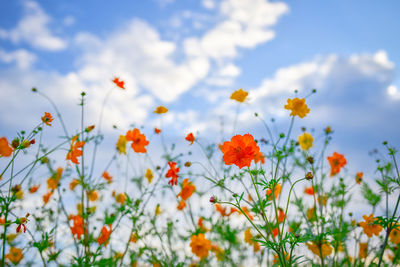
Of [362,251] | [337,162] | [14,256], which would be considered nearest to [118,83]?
[14,256]

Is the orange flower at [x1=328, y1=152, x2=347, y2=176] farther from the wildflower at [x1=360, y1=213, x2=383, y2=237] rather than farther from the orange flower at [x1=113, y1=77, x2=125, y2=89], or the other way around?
the orange flower at [x1=113, y1=77, x2=125, y2=89]

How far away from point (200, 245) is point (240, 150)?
1.71 metres

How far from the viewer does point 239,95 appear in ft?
9.90

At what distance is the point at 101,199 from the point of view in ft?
13.8

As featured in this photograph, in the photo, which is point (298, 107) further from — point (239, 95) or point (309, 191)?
point (309, 191)


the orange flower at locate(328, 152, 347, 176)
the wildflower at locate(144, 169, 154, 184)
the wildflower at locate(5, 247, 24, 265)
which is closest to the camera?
the wildflower at locate(5, 247, 24, 265)

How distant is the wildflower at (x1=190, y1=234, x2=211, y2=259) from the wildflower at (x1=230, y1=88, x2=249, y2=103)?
153 centimetres

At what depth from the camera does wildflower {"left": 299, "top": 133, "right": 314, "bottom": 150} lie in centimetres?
344

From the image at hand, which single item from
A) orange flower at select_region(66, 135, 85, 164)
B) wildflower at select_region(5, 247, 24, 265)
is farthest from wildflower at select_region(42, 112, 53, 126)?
wildflower at select_region(5, 247, 24, 265)

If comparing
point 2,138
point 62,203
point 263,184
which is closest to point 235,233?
point 263,184

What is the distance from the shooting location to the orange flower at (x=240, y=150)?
1793mm

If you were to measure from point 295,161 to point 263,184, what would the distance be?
172 centimetres

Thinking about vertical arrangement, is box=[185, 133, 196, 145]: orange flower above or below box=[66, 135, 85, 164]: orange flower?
above

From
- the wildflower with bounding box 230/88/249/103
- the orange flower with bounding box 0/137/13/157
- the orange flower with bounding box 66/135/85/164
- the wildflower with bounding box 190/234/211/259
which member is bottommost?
the wildflower with bounding box 190/234/211/259
